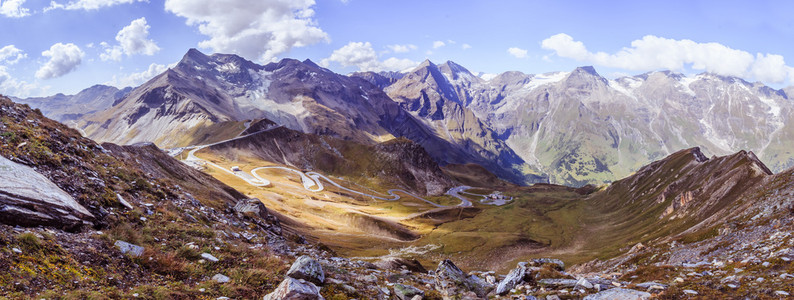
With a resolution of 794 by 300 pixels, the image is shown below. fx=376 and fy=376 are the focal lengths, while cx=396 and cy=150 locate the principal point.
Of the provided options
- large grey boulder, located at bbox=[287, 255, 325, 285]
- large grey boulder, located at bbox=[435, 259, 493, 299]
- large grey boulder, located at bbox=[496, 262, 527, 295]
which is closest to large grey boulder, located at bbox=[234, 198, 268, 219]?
large grey boulder, located at bbox=[435, 259, 493, 299]

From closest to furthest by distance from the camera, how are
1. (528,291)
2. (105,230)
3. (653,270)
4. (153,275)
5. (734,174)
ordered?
(153,275), (105,230), (528,291), (653,270), (734,174)

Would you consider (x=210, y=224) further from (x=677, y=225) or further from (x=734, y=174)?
(x=734, y=174)

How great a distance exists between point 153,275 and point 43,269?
136 inches

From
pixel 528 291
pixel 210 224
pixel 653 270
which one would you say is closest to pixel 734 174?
pixel 653 270

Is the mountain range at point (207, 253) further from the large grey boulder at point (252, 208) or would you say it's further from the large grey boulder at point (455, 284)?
the large grey boulder at point (252, 208)

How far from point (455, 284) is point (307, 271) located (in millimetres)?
8990

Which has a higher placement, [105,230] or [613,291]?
[105,230]

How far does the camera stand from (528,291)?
765 inches

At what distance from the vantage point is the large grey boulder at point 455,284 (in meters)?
20.1

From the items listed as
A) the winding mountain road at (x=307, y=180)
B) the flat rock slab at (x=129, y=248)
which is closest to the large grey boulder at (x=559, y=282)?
the flat rock slab at (x=129, y=248)

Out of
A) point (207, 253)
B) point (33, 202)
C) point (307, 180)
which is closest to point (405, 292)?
point (207, 253)

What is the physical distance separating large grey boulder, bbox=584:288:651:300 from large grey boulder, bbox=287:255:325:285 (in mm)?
11262

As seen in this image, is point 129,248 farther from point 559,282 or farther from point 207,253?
point 559,282

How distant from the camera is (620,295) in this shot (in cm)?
1465
